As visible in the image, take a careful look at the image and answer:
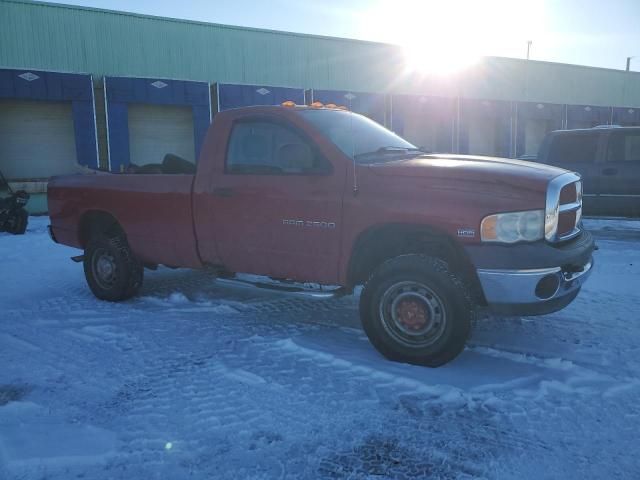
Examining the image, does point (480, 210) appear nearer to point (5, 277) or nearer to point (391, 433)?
point (391, 433)

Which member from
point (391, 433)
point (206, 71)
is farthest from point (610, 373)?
point (206, 71)

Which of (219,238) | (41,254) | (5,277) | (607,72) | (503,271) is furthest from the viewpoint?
(607,72)

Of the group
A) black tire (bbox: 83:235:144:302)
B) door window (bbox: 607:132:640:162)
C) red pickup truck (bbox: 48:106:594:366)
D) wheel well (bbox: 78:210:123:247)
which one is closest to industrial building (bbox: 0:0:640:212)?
wheel well (bbox: 78:210:123:247)

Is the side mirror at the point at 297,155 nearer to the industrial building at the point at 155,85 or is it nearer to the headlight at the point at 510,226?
the headlight at the point at 510,226

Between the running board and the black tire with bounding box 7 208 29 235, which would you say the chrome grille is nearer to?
the running board

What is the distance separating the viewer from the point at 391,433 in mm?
2914

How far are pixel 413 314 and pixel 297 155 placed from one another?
5.12 ft

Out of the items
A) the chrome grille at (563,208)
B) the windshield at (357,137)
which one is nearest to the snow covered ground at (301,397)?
the chrome grille at (563,208)

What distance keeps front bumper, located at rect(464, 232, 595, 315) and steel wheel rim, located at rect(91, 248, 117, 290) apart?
159 inches

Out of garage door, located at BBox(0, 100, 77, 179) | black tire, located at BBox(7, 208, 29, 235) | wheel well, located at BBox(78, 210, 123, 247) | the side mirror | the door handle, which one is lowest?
black tire, located at BBox(7, 208, 29, 235)

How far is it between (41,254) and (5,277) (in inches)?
78.5

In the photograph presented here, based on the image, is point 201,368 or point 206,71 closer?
point 201,368

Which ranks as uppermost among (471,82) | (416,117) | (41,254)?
(471,82)

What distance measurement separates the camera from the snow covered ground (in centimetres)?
265
